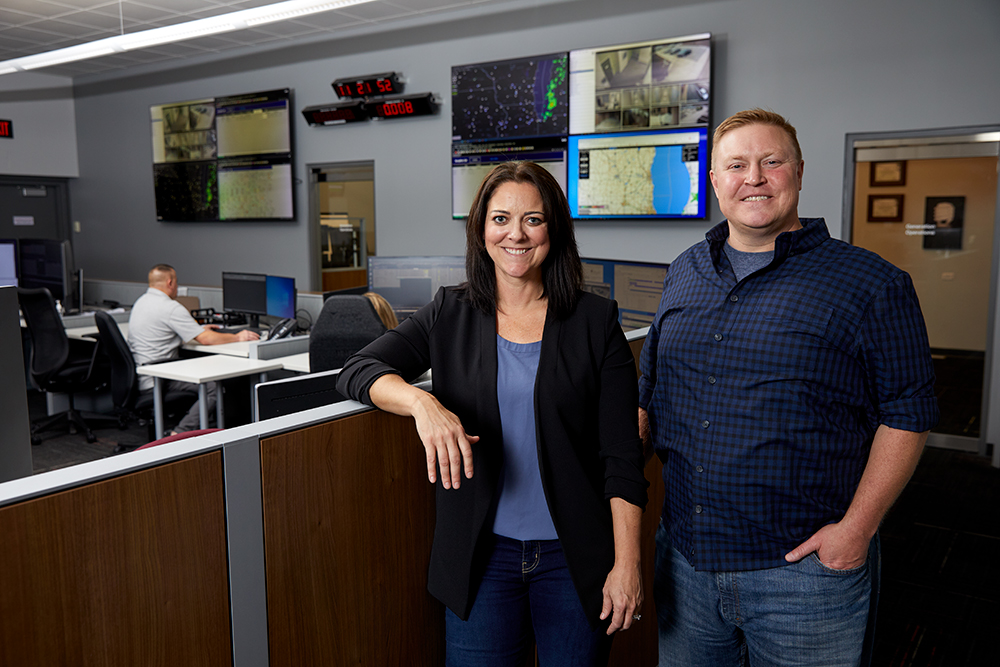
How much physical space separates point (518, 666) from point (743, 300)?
0.71 metres

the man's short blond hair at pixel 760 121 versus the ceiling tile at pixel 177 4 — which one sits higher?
the ceiling tile at pixel 177 4

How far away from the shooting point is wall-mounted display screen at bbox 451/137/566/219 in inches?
191

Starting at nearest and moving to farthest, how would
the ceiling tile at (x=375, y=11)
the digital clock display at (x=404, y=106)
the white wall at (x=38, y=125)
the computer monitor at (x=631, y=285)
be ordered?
the computer monitor at (x=631, y=285) → the ceiling tile at (x=375, y=11) → the digital clock display at (x=404, y=106) → the white wall at (x=38, y=125)

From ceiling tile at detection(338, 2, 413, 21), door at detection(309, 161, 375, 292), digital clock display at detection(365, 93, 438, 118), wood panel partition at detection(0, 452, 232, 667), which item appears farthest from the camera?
door at detection(309, 161, 375, 292)

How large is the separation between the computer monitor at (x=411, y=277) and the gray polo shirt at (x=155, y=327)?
124 centimetres

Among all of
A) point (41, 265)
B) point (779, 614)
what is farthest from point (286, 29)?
point (779, 614)

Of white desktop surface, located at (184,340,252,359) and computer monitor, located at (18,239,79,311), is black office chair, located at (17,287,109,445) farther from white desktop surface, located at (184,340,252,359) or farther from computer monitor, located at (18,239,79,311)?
computer monitor, located at (18,239,79,311)

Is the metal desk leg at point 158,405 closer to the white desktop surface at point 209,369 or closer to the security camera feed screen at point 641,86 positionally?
the white desktop surface at point 209,369

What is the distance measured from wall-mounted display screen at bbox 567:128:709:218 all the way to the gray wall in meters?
0.13

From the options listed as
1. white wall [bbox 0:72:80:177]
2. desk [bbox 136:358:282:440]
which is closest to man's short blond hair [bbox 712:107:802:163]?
desk [bbox 136:358:282:440]

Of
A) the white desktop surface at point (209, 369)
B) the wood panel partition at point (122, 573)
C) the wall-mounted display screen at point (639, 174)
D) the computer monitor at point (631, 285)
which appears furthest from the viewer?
the wall-mounted display screen at point (639, 174)

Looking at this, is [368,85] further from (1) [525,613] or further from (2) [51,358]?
(1) [525,613]

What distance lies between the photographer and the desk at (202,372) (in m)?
3.64

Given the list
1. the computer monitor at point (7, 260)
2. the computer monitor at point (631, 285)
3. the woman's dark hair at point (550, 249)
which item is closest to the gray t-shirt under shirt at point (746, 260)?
the woman's dark hair at point (550, 249)
